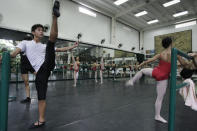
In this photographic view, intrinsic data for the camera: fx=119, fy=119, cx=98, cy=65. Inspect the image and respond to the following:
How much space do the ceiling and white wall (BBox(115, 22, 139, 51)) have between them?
0.61 metres

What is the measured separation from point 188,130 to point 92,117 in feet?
4.08

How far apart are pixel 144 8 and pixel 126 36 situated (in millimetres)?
2891

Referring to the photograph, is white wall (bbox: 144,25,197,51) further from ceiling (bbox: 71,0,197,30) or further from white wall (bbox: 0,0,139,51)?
white wall (bbox: 0,0,139,51)

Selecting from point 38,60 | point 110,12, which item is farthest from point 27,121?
point 110,12

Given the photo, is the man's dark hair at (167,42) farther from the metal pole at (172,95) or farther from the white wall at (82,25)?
the white wall at (82,25)

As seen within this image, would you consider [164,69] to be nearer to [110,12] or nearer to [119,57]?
[110,12]

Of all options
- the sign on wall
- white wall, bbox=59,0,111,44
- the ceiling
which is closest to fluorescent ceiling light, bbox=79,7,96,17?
white wall, bbox=59,0,111,44

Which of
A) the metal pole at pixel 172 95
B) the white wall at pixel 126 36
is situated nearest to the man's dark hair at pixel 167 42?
the metal pole at pixel 172 95

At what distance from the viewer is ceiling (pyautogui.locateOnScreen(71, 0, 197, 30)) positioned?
312 inches

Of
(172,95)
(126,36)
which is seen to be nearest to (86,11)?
(126,36)

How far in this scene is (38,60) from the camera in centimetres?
147

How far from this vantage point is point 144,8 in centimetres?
871

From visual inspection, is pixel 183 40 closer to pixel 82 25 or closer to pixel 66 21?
pixel 82 25

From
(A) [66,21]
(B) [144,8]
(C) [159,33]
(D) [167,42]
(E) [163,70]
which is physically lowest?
(E) [163,70]
